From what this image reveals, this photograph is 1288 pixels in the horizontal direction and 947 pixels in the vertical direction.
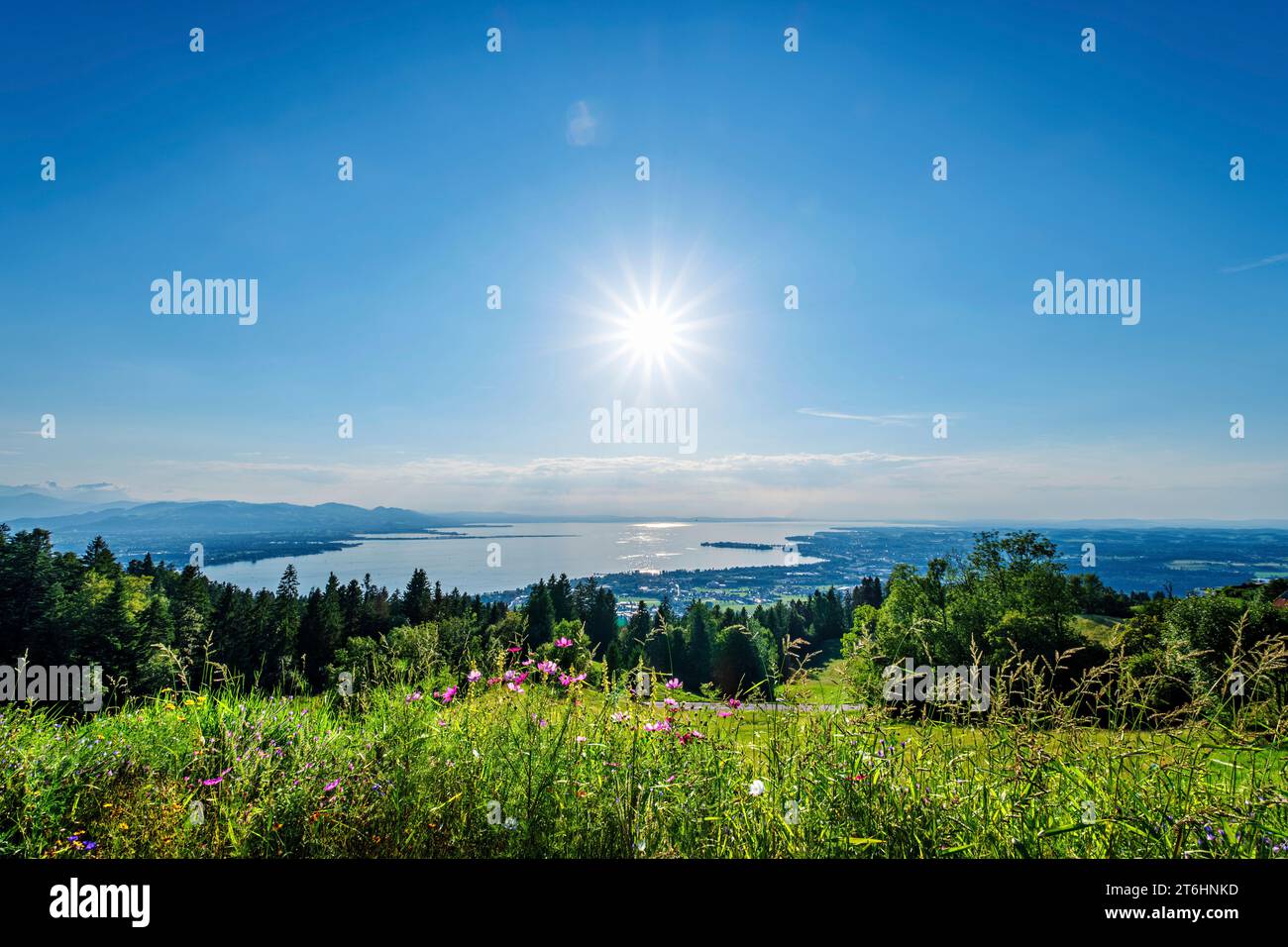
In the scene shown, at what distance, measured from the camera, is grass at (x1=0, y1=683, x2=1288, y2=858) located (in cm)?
258

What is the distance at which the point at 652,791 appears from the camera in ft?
9.56

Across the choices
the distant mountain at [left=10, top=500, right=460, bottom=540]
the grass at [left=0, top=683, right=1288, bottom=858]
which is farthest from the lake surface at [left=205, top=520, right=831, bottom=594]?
the grass at [left=0, top=683, right=1288, bottom=858]

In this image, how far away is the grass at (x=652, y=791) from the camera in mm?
2576

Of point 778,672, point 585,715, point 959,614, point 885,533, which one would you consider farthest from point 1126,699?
point 885,533

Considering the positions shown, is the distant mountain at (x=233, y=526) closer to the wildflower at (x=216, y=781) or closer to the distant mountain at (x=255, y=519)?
the distant mountain at (x=255, y=519)

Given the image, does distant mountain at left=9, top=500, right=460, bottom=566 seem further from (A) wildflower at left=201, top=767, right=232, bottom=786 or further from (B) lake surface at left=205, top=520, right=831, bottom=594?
(A) wildflower at left=201, top=767, right=232, bottom=786

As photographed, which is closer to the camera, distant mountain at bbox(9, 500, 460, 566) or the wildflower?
the wildflower

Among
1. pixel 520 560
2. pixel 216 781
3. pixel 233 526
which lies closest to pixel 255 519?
pixel 233 526

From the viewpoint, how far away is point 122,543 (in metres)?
42.2

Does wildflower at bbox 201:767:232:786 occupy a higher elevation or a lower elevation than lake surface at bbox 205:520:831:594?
higher

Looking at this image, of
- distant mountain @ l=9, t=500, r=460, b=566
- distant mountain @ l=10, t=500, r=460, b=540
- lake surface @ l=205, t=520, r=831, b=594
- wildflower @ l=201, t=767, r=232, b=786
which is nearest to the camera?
wildflower @ l=201, t=767, r=232, b=786
